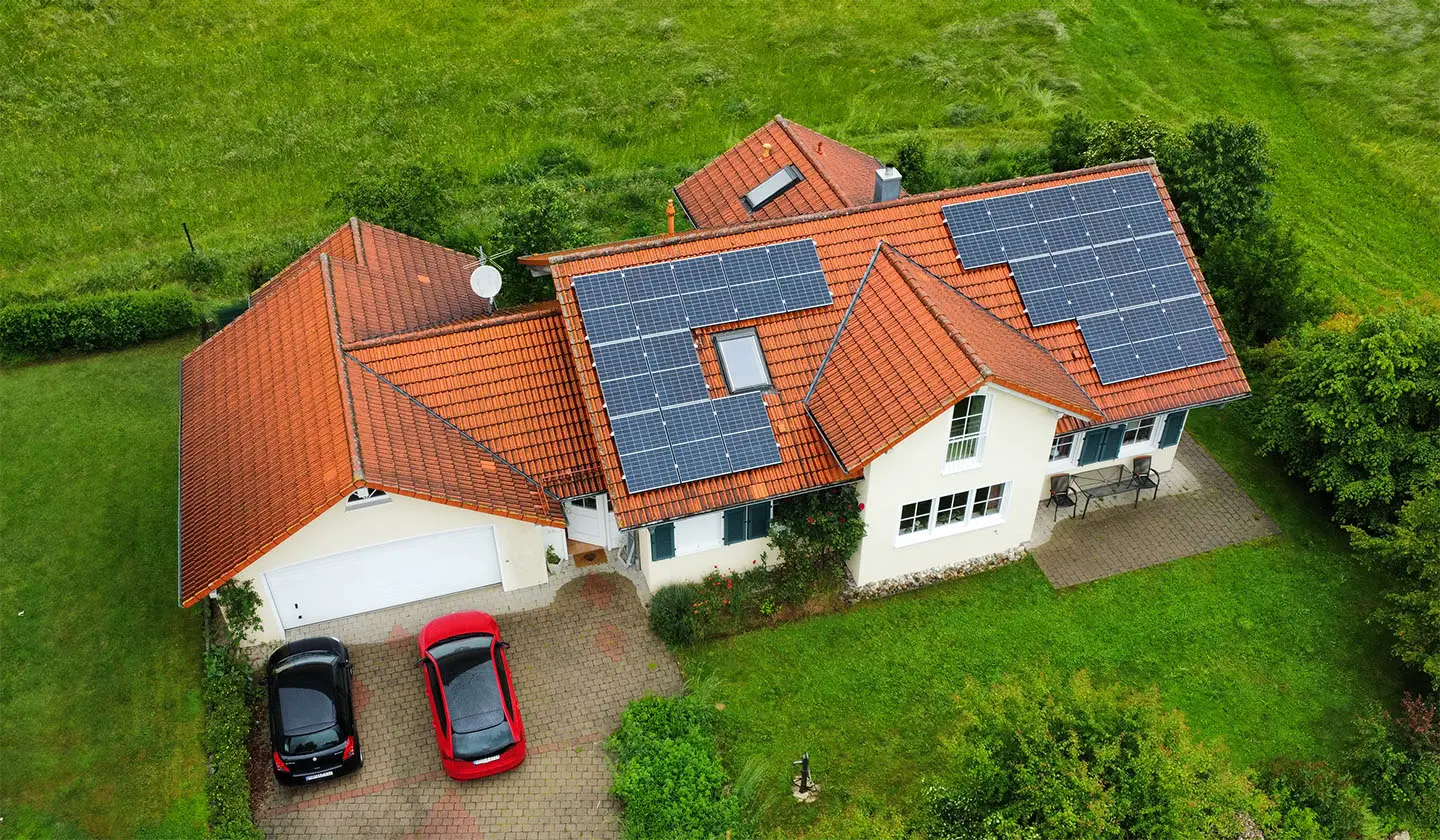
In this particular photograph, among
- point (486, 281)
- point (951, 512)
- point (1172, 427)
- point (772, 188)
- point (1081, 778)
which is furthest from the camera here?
point (772, 188)

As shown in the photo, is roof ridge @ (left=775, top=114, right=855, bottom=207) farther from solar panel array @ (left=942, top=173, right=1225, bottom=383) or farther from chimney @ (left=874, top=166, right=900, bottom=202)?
solar panel array @ (left=942, top=173, right=1225, bottom=383)

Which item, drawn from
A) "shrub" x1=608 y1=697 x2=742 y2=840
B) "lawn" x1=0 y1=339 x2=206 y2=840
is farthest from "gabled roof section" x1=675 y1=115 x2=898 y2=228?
"lawn" x1=0 y1=339 x2=206 y2=840

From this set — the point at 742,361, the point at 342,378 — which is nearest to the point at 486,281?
the point at 342,378

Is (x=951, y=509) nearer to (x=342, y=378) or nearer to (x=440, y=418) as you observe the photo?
(x=440, y=418)

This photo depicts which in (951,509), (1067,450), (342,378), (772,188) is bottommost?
(951,509)

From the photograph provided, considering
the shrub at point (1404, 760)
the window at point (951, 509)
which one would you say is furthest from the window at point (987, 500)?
the shrub at point (1404, 760)

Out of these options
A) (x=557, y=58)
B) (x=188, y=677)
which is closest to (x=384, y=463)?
(x=188, y=677)

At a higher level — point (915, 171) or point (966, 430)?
point (915, 171)

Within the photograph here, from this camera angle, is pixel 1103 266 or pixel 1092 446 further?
pixel 1092 446

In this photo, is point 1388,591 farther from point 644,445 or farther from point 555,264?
point 555,264
